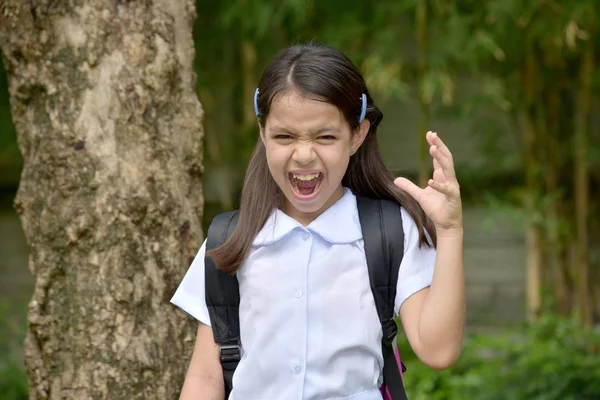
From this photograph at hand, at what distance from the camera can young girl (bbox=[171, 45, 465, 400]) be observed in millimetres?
1799

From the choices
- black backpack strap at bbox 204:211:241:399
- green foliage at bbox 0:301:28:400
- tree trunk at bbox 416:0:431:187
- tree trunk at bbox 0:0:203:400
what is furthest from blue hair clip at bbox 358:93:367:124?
green foliage at bbox 0:301:28:400

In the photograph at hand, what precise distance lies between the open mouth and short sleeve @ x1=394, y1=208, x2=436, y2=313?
0.66 feet

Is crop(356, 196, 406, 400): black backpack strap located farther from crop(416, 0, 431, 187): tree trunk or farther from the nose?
crop(416, 0, 431, 187): tree trunk

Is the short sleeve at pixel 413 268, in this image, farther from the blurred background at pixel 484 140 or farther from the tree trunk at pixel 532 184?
the tree trunk at pixel 532 184

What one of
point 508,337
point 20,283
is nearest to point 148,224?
point 508,337

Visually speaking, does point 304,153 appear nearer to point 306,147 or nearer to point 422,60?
point 306,147

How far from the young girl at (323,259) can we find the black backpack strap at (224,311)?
0.02m

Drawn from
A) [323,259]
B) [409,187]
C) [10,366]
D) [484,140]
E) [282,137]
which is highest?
[484,140]

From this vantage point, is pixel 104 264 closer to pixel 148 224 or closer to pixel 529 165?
pixel 148 224

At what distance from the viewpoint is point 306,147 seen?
1842 millimetres

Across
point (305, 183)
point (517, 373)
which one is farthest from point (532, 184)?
point (305, 183)

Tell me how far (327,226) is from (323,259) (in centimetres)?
8

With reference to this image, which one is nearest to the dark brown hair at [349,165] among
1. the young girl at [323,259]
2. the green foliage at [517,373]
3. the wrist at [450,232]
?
the young girl at [323,259]

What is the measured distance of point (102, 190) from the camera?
2367 millimetres
